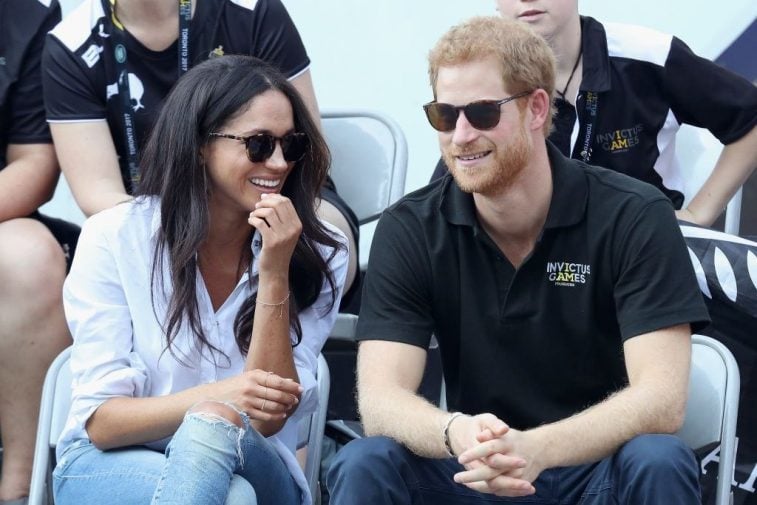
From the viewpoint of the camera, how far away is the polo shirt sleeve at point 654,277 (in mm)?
2777

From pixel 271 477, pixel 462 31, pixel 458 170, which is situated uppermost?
pixel 462 31

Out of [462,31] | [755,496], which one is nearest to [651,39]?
[462,31]

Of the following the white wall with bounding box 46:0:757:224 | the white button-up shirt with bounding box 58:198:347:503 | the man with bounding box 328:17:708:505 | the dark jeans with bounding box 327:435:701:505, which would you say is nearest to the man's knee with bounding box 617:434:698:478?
the dark jeans with bounding box 327:435:701:505

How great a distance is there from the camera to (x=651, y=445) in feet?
8.35

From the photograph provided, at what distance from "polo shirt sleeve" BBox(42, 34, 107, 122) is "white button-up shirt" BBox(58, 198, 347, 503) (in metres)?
0.73

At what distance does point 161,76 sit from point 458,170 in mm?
1181

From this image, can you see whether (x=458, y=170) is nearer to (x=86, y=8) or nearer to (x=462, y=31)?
(x=462, y=31)

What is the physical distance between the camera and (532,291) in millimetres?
2914

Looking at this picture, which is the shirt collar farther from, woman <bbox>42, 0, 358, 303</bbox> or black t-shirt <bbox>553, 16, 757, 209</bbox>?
black t-shirt <bbox>553, 16, 757, 209</bbox>

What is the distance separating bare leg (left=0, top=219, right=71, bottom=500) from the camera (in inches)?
135

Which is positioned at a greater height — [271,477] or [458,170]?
[458,170]

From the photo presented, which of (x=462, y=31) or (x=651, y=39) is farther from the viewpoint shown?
(x=651, y=39)

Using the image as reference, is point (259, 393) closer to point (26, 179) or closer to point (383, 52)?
point (26, 179)

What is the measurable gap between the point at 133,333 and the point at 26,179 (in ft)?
3.13
